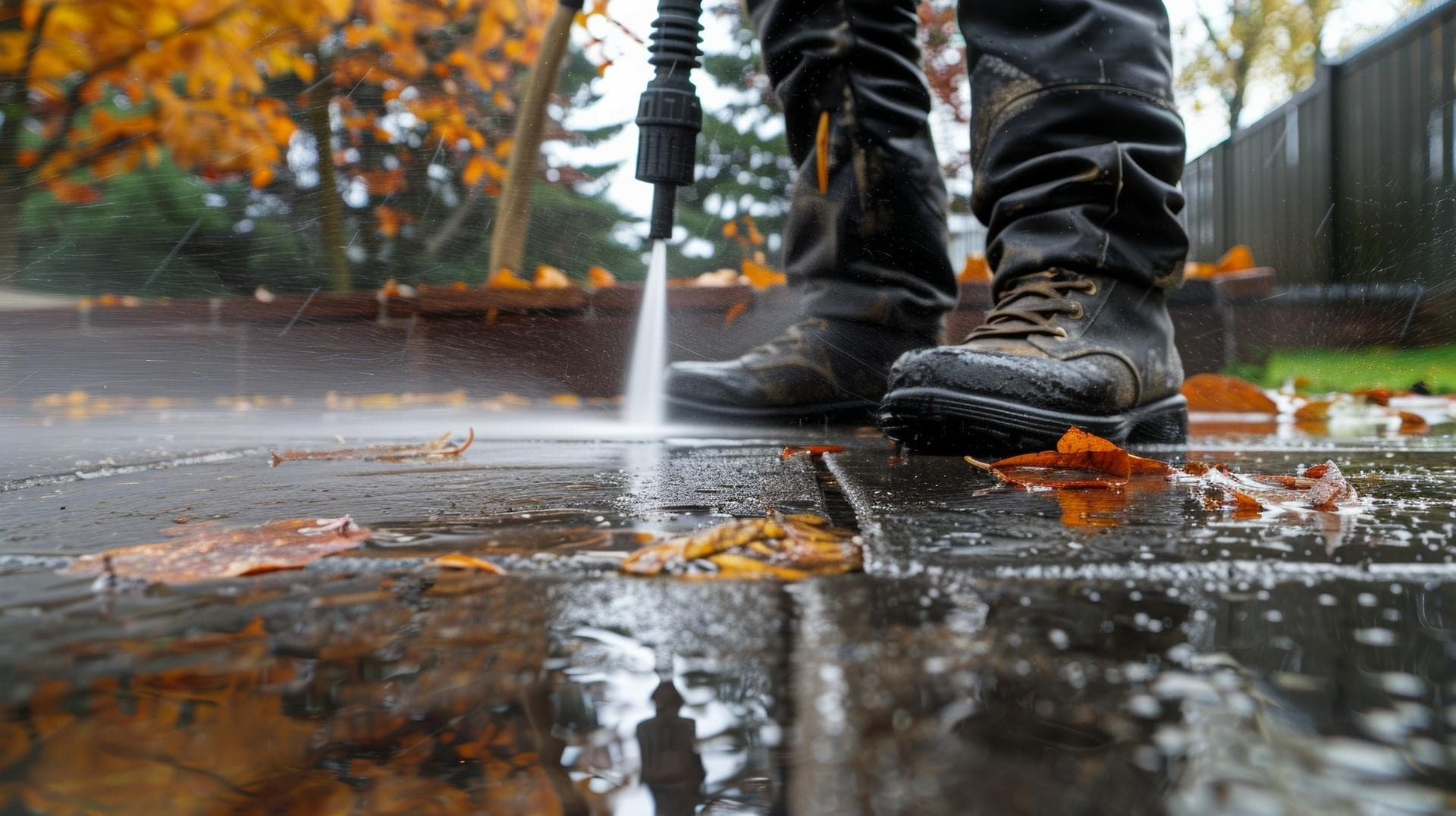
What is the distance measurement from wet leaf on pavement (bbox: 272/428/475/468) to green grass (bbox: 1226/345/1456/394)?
3.21 meters

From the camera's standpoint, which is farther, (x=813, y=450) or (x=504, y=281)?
(x=504, y=281)

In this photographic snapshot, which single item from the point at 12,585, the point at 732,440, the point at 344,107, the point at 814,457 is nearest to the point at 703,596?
the point at 12,585

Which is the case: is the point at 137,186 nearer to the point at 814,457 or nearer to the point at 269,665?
the point at 814,457

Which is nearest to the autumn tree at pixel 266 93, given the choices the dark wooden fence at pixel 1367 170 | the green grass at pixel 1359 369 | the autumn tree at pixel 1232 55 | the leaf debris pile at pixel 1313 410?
the leaf debris pile at pixel 1313 410

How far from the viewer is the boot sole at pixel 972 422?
1111 millimetres

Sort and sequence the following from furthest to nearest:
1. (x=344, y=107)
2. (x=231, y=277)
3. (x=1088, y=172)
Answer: (x=344, y=107)
(x=231, y=277)
(x=1088, y=172)

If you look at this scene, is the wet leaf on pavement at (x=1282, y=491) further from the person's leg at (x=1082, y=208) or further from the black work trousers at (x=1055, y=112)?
the black work trousers at (x=1055, y=112)

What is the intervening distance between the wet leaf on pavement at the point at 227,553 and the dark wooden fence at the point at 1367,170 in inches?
244

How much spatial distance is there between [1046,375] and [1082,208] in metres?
0.27

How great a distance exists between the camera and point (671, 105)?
1.61 meters

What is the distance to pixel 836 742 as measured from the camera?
0.27 meters

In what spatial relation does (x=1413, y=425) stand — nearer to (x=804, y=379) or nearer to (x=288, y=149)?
(x=804, y=379)

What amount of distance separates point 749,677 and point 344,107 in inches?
141

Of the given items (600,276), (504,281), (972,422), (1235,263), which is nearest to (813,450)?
(972,422)
